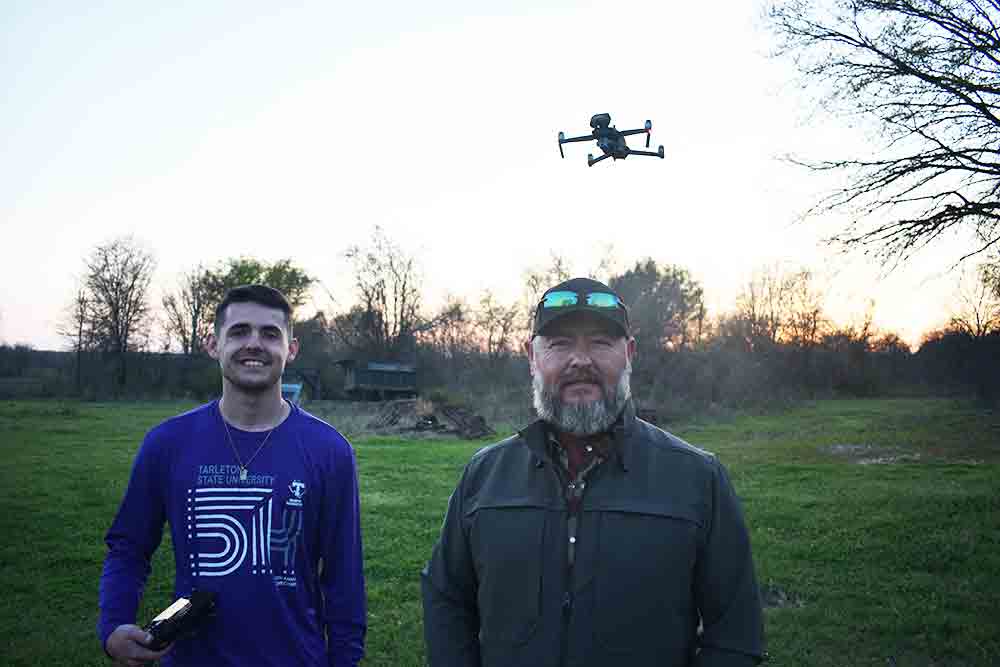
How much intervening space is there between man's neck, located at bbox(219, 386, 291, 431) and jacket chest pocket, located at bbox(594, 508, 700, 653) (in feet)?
5.41

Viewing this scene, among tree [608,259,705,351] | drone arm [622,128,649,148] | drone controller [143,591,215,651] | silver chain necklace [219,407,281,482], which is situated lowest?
drone controller [143,591,215,651]

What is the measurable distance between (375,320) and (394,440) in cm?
3563

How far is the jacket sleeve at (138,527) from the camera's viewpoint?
113 inches

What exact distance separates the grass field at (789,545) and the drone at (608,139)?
4.54 m

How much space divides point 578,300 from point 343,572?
157cm

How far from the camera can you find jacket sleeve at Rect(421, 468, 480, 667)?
2520 mm

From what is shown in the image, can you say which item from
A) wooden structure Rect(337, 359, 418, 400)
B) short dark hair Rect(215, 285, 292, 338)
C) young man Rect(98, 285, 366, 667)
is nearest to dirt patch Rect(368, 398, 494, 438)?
wooden structure Rect(337, 359, 418, 400)

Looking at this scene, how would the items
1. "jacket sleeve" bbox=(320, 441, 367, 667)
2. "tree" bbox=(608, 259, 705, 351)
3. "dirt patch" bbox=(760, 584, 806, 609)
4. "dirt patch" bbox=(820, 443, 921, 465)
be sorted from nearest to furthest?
"jacket sleeve" bbox=(320, 441, 367, 667) < "dirt patch" bbox=(760, 584, 806, 609) < "dirt patch" bbox=(820, 443, 921, 465) < "tree" bbox=(608, 259, 705, 351)

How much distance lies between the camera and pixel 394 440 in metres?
23.8

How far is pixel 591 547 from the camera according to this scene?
2.32 metres

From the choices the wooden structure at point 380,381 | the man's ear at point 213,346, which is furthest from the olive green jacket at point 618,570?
the wooden structure at point 380,381

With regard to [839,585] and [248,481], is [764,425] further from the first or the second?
[248,481]

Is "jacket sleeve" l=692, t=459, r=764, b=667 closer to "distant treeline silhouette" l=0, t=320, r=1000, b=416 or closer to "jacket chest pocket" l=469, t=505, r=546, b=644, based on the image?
"jacket chest pocket" l=469, t=505, r=546, b=644

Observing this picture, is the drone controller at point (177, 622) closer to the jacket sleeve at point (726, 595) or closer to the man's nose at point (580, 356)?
the man's nose at point (580, 356)
